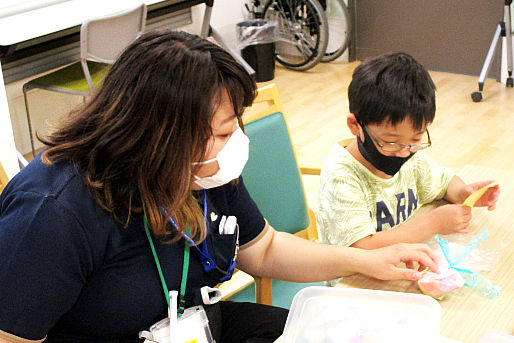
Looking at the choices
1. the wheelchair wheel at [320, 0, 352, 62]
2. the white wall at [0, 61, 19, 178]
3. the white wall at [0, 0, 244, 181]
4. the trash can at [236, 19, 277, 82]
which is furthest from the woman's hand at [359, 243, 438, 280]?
the wheelchair wheel at [320, 0, 352, 62]

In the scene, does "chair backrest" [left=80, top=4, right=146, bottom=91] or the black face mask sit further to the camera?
"chair backrest" [left=80, top=4, right=146, bottom=91]

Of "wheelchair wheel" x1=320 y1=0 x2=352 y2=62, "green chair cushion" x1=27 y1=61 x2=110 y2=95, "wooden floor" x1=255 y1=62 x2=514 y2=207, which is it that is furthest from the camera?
"wheelchair wheel" x1=320 y1=0 x2=352 y2=62

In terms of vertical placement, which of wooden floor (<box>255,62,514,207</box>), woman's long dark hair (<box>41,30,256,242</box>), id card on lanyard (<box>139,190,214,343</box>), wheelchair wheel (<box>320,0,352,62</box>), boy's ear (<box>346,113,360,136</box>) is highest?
woman's long dark hair (<box>41,30,256,242</box>)

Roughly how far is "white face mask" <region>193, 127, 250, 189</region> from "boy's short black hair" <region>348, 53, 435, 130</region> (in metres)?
0.41

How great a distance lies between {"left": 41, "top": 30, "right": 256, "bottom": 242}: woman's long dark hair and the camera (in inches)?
38.6

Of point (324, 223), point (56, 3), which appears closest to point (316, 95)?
point (56, 3)

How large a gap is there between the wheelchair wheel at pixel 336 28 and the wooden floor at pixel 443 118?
16cm

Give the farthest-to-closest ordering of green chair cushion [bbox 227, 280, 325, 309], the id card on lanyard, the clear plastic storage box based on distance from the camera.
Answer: green chair cushion [bbox 227, 280, 325, 309] → the id card on lanyard → the clear plastic storage box

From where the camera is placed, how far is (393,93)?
1.41m

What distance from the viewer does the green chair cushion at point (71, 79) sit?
3.18 meters

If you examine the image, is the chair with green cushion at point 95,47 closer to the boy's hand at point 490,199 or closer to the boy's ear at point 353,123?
the boy's ear at point 353,123

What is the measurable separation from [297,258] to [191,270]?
0.26 meters

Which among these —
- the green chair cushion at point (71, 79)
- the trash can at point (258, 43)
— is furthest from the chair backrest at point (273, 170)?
the trash can at point (258, 43)

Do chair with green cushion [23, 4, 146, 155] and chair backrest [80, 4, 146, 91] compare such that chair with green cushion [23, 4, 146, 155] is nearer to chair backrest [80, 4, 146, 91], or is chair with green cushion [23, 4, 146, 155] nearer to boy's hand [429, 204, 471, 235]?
chair backrest [80, 4, 146, 91]
